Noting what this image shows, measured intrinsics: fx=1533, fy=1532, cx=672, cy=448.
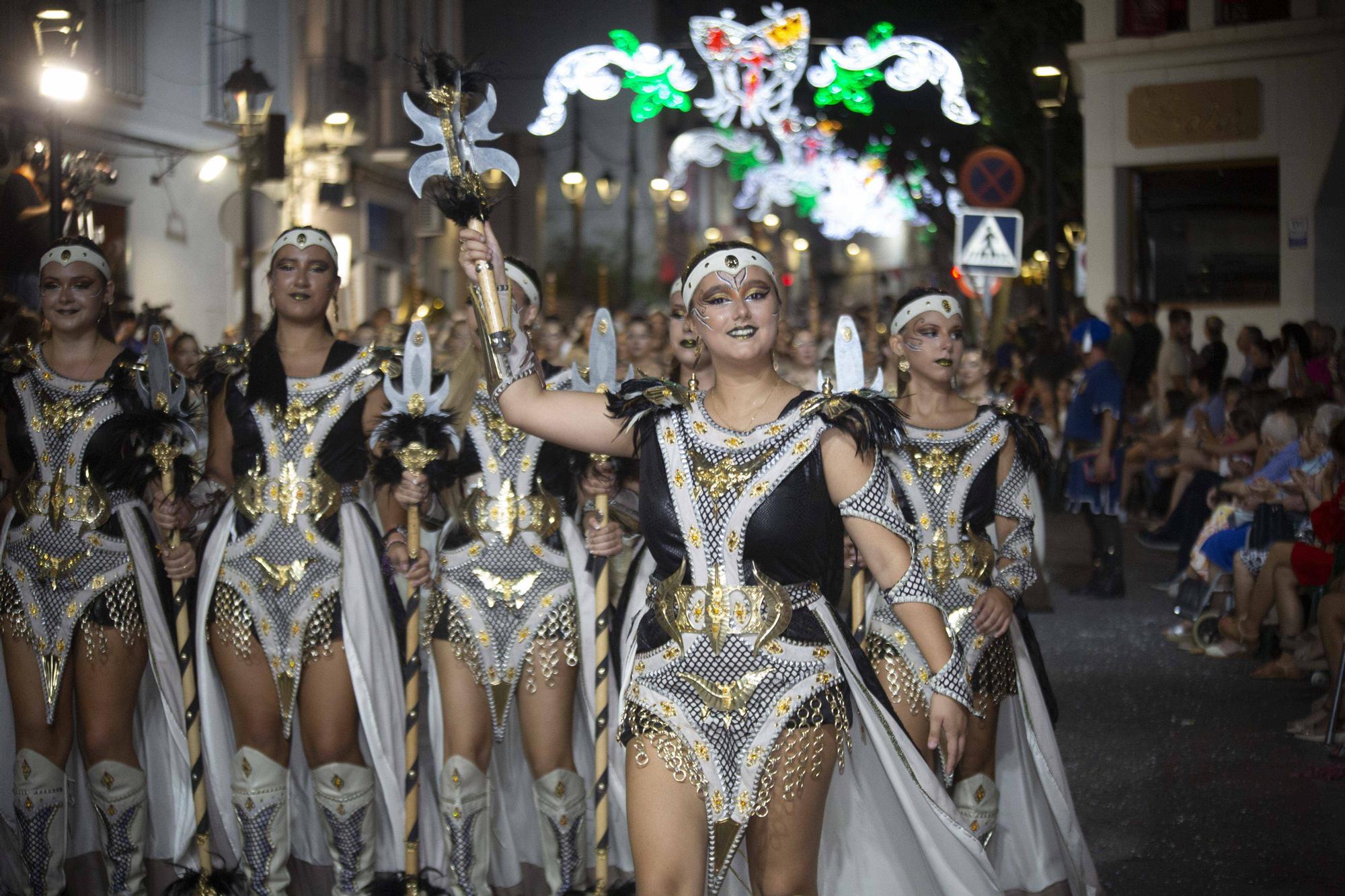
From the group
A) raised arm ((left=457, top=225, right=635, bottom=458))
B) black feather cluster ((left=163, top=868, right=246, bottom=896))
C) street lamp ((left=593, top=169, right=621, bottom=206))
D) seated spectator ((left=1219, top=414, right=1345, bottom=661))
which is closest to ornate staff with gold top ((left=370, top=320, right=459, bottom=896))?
black feather cluster ((left=163, top=868, right=246, bottom=896))

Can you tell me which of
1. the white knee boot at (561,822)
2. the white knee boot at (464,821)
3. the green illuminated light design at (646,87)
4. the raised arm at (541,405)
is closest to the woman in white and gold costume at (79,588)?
the white knee boot at (464,821)

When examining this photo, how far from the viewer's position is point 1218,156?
67.9ft

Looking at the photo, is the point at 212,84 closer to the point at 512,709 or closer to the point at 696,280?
the point at 512,709

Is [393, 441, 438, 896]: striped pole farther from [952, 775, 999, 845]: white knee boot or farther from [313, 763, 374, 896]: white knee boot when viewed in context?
[952, 775, 999, 845]: white knee boot

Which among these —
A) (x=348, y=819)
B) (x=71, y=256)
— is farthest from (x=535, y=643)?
(x=71, y=256)

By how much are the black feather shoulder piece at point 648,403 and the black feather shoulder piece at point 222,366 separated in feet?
6.69

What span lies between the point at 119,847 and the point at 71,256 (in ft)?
7.08

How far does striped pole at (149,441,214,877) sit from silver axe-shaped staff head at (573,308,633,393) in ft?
5.02

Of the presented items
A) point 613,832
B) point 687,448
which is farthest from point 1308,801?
point 687,448

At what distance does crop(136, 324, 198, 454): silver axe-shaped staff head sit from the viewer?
18.5 feet

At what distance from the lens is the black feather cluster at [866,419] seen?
391cm

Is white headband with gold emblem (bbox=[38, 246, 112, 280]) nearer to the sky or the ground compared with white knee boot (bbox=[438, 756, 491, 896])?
nearer to the sky

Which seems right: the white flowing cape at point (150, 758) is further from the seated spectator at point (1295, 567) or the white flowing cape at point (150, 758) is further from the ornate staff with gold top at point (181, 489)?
the seated spectator at point (1295, 567)

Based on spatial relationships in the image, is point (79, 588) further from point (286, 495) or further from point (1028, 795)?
point (1028, 795)
